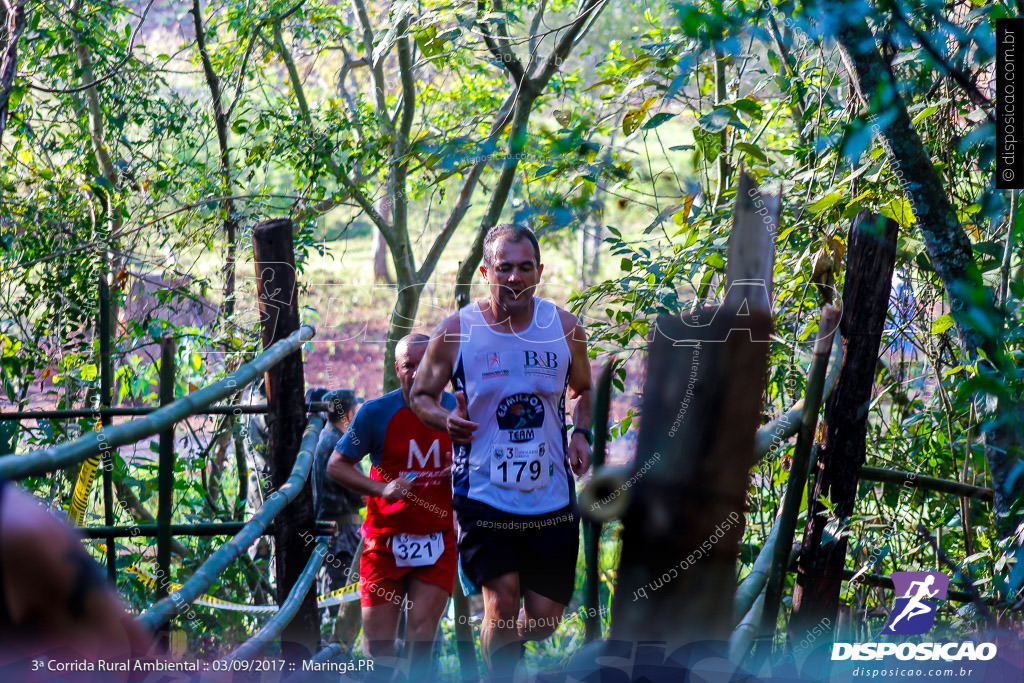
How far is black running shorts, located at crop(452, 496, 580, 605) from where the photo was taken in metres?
2.71

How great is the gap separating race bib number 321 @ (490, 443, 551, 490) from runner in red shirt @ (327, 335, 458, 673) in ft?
1.21

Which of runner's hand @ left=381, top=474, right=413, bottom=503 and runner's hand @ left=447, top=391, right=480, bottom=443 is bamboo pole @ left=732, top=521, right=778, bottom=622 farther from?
runner's hand @ left=381, top=474, right=413, bottom=503

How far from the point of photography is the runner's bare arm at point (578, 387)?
2.88 metres

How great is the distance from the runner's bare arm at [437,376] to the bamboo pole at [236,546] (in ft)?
1.20

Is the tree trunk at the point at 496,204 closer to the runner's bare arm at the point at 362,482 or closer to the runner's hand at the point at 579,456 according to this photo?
the runner's bare arm at the point at 362,482

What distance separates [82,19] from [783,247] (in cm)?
395

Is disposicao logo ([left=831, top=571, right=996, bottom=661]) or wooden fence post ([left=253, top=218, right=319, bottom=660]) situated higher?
wooden fence post ([left=253, top=218, right=319, bottom=660])

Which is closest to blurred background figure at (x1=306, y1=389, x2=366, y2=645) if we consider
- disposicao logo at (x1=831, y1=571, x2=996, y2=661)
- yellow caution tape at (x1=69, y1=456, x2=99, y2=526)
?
yellow caution tape at (x1=69, y1=456, x2=99, y2=526)

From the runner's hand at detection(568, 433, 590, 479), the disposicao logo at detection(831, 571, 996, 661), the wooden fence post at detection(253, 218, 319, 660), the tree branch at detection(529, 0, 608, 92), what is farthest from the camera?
the tree branch at detection(529, 0, 608, 92)

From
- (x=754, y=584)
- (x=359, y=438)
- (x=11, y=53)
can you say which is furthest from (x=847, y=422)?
(x=11, y=53)

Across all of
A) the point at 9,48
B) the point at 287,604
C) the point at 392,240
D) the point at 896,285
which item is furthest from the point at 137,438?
the point at 392,240

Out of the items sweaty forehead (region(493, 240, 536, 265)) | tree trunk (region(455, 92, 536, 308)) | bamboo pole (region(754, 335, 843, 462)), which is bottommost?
bamboo pole (region(754, 335, 843, 462))

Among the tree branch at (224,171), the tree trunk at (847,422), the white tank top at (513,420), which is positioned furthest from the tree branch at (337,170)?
the tree trunk at (847,422)

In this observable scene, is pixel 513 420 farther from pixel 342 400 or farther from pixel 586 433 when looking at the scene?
pixel 342 400
